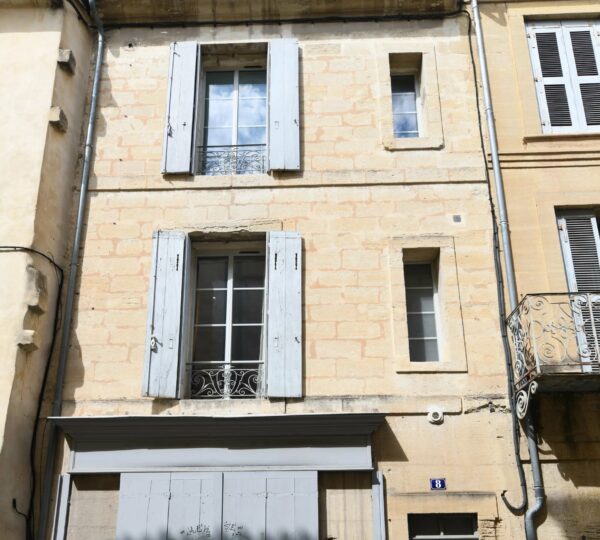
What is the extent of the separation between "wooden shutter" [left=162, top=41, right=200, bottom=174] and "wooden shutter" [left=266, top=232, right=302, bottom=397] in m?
1.45

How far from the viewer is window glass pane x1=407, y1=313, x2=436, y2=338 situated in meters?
7.62

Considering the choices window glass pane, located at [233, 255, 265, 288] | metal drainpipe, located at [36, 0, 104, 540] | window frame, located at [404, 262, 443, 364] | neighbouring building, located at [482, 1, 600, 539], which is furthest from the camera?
window glass pane, located at [233, 255, 265, 288]

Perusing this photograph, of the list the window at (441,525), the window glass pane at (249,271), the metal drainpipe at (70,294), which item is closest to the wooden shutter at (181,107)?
the metal drainpipe at (70,294)

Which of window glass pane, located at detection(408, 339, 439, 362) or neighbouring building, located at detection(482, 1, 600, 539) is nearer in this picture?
neighbouring building, located at detection(482, 1, 600, 539)

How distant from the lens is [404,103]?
8.84 meters

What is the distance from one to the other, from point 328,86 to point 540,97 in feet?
8.22

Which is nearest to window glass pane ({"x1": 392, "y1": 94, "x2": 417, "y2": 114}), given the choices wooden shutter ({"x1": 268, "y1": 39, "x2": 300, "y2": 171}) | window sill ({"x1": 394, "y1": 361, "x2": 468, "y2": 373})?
wooden shutter ({"x1": 268, "y1": 39, "x2": 300, "y2": 171})

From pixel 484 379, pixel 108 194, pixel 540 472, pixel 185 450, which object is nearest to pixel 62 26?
pixel 108 194

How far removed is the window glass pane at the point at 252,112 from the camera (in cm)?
874

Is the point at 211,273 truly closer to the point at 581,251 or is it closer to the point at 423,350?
the point at 423,350

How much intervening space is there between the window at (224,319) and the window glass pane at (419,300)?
122cm

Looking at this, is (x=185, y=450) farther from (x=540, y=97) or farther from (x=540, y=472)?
(x=540, y=97)

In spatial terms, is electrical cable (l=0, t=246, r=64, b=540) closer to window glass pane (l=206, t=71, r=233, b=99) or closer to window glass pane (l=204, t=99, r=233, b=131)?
window glass pane (l=204, t=99, r=233, b=131)

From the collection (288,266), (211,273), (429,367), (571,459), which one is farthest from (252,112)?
(571,459)
